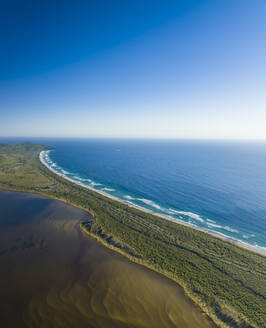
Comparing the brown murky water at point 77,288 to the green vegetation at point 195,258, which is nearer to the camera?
the brown murky water at point 77,288

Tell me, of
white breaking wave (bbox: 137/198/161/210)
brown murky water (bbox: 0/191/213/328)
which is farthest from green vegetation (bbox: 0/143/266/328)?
white breaking wave (bbox: 137/198/161/210)

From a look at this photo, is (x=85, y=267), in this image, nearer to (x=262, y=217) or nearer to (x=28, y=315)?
(x=28, y=315)

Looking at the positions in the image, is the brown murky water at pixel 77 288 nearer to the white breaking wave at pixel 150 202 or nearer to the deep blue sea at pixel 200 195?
the deep blue sea at pixel 200 195

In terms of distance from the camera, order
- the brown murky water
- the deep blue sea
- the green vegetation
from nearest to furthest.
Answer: the brown murky water, the green vegetation, the deep blue sea

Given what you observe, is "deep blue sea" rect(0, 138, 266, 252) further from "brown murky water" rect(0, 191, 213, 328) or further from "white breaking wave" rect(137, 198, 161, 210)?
"brown murky water" rect(0, 191, 213, 328)

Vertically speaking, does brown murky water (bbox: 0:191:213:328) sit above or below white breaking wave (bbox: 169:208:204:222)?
below

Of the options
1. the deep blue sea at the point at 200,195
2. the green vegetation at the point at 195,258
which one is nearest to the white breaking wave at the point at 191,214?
the deep blue sea at the point at 200,195

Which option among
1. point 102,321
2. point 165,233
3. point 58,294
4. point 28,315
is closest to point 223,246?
point 165,233
